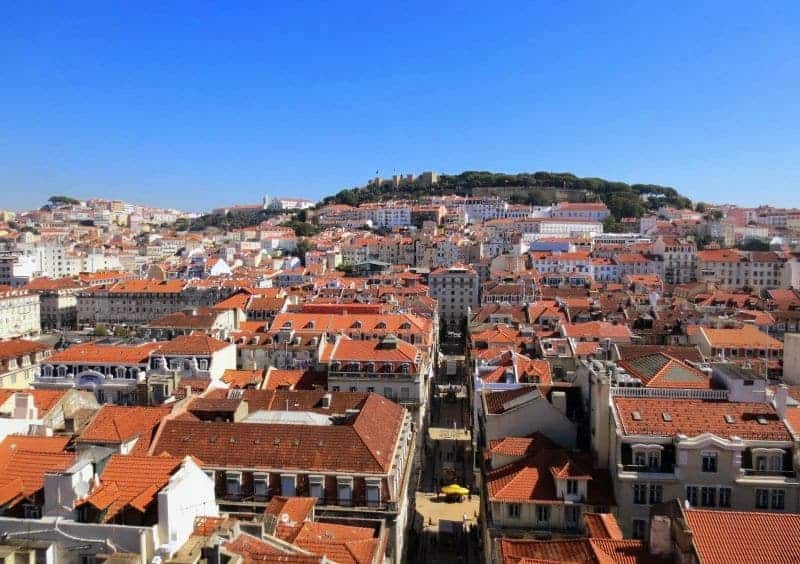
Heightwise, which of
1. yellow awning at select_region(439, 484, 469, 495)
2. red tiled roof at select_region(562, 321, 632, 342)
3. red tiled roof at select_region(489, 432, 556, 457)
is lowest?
yellow awning at select_region(439, 484, 469, 495)

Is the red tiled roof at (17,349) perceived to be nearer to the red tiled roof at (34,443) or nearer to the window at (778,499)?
the red tiled roof at (34,443)

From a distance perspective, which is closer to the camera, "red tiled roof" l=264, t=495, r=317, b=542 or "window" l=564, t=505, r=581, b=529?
"red tiled roof" l=264, t=495, r=317, b=542

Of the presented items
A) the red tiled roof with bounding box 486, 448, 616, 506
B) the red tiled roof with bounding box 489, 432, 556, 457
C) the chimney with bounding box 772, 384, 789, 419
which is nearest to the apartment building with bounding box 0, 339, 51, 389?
the red tiled roof with bounding box 489, 432, 556, 457

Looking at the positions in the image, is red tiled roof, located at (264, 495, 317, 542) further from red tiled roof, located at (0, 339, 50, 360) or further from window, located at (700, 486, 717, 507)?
red tiled roof, located at (0, 339, 50, 360)

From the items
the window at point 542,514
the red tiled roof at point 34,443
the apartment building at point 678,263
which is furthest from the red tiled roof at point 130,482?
the apartment building at point 678,263

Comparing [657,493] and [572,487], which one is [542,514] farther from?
[657,493]

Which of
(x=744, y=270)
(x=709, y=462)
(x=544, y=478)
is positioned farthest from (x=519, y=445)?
(x=744, y=270)

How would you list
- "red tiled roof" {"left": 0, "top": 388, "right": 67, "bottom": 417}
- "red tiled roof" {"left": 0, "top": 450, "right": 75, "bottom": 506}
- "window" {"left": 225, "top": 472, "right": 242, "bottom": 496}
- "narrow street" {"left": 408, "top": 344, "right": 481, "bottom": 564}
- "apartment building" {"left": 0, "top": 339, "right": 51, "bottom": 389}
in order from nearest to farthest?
"red tiled roof" {"left": 0, "top": 450, "right": 75, "bottom": 506} → "window" {"left": 225, "top": 472, "right": 242, "bottom": 496} → "narrow street" {"left": 408, "top": 344, "right": 481, "bottom": 564} → "red tiled roof" {"left": 0, "top": 388, "right": 67, "bottom": 417} → "apartment building" {"left": 0, "top": 339, "right": 51, "bottom": 389}
